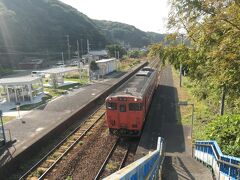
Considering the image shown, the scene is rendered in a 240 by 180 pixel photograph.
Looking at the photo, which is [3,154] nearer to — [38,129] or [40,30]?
[38,129]

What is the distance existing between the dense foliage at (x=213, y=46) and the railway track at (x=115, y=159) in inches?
171

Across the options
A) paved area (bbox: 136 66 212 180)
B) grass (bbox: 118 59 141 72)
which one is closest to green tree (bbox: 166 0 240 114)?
paved area (bbox: 136 66 212 180)

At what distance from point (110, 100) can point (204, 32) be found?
8.81 metres

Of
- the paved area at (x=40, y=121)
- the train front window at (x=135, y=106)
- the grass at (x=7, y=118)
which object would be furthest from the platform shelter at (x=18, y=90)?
the train front window at (x=135, y=106)

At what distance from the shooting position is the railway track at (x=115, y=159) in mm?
10688

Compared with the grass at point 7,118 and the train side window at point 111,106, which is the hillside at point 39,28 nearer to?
the grass at point 7,118

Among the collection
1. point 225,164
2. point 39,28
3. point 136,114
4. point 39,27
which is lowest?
point 136,114

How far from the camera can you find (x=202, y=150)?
9578mm

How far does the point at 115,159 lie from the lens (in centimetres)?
1199

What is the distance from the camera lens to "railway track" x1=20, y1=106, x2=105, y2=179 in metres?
10.8

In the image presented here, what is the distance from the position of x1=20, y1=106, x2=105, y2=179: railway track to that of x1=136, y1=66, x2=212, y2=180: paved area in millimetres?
3626

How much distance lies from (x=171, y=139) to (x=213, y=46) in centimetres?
763

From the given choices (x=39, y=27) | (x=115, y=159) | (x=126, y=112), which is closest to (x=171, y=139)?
(x=126, y=112)

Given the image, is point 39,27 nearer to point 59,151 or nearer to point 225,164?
point 59,151
